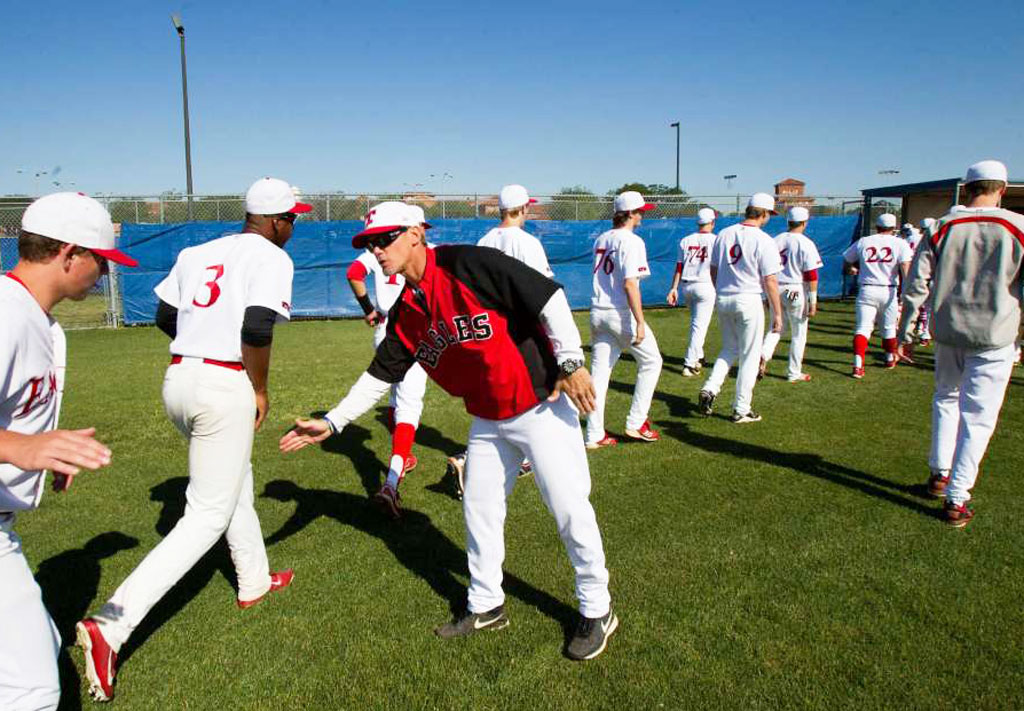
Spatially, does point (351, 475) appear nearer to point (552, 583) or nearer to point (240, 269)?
point (552, 583)

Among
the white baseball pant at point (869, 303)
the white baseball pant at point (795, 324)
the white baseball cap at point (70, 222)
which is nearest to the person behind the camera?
the white baseball cap at point (70, 222)

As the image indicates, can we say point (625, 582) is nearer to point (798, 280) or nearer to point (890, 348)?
point (798, 280)

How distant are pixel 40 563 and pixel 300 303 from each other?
48.2 feet

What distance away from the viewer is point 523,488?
568 centimetres

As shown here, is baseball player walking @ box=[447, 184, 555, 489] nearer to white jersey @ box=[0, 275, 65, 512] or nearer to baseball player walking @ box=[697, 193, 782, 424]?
baseball player walking @ box=[697, 193, 782, 424]

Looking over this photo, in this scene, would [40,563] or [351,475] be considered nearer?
[40,563]

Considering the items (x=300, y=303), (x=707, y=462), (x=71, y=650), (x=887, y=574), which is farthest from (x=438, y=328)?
(x=300, y=303)

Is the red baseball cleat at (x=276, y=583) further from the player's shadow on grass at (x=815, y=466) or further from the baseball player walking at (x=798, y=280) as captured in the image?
the baseball player walking at (x=798, y=280)

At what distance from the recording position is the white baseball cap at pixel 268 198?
3.69 m

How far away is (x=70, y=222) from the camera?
2.38 m

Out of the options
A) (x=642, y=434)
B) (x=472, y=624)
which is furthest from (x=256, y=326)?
(x=642, y=434)

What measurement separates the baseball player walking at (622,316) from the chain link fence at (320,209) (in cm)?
1204

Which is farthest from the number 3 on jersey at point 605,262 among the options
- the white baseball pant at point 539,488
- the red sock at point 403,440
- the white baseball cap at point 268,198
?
the white baseball cap at point 268,198

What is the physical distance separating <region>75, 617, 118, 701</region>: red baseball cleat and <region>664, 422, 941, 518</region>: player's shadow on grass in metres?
5.12
